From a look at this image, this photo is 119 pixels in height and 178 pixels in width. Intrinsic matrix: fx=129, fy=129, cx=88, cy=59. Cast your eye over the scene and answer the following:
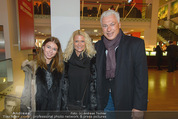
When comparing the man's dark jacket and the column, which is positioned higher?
the column

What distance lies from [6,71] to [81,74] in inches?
76.8

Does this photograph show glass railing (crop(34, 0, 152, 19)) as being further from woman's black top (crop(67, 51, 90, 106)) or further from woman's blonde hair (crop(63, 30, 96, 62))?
woman's black top (crop(67, 51, 90, 106))

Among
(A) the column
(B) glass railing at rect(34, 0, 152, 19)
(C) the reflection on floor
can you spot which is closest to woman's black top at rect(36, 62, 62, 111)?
(C) the reflection on floor

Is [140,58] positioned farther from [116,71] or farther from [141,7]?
[141,7]

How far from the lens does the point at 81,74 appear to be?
1.73m

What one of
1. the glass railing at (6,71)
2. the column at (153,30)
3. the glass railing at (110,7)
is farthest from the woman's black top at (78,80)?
the column at (153,30)

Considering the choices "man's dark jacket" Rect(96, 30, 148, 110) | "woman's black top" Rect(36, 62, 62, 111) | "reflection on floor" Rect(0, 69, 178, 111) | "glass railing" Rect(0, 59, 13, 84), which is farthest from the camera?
"reflection on floor" Rect(0, 69, 178, 111)

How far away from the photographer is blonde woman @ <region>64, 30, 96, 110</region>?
5.68 feet

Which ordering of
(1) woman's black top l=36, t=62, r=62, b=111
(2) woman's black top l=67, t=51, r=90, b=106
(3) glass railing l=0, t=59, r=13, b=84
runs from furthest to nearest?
(3) glass railing l=0, t=59, r=13, b=84, (2) woman's black top l=67, t=51, r=90, b=106, (1) woman's black top l=36, t=62, r=62, b=111

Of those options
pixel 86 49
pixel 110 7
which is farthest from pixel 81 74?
pixel 110 7

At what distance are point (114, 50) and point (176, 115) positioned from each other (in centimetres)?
99

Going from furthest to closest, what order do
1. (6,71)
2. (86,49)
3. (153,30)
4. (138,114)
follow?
(153,30)
(6,71)
(86,49)
(138,114)

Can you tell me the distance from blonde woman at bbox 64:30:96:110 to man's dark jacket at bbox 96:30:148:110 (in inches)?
5.7

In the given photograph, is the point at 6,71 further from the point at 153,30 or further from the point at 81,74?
the point at 153,30
